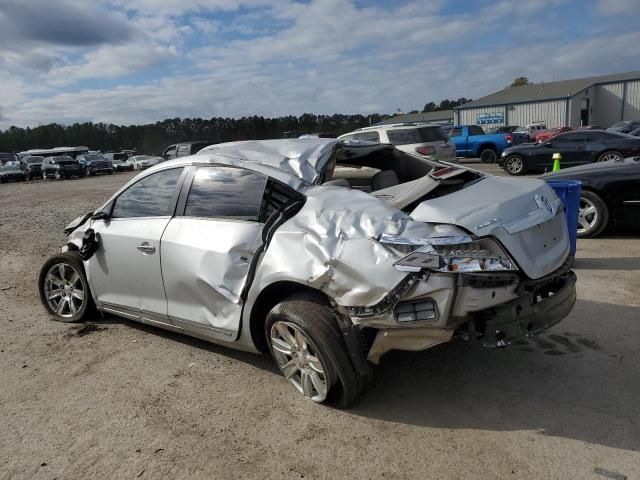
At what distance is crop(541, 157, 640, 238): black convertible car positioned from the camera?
6.91 metres

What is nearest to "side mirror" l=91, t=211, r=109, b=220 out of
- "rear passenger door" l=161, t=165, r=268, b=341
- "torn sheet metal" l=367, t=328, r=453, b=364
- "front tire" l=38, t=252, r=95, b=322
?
"front tire" l=38, t=252, r=95, b=322

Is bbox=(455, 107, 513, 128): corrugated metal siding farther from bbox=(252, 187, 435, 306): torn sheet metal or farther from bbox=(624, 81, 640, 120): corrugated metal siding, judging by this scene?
bbox=(252, 187, 435, 306): torn sheet metal

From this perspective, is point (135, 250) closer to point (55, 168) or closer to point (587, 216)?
point (587, 216)

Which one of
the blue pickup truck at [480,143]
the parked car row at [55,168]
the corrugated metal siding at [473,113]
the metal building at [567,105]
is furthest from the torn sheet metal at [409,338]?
the corrugated metal siding at [473,113]

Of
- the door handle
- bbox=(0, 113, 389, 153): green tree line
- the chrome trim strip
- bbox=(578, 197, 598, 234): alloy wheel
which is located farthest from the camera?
bbox=(0, 113, 389, 153): green tree line

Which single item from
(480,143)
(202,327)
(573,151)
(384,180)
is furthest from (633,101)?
(202,327)

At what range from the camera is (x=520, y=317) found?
2.99 m

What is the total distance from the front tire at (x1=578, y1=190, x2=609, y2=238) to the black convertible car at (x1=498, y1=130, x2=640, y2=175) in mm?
6913

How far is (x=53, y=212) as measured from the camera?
46.9 ft

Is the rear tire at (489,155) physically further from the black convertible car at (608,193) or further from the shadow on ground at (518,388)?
the shadow on ground at (518,388)

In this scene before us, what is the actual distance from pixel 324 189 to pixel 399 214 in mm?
645

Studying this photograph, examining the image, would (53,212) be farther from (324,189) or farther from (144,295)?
(324,189)

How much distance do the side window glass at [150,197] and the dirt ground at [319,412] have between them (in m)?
1.17

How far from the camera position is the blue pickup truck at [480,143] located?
21891 mm
